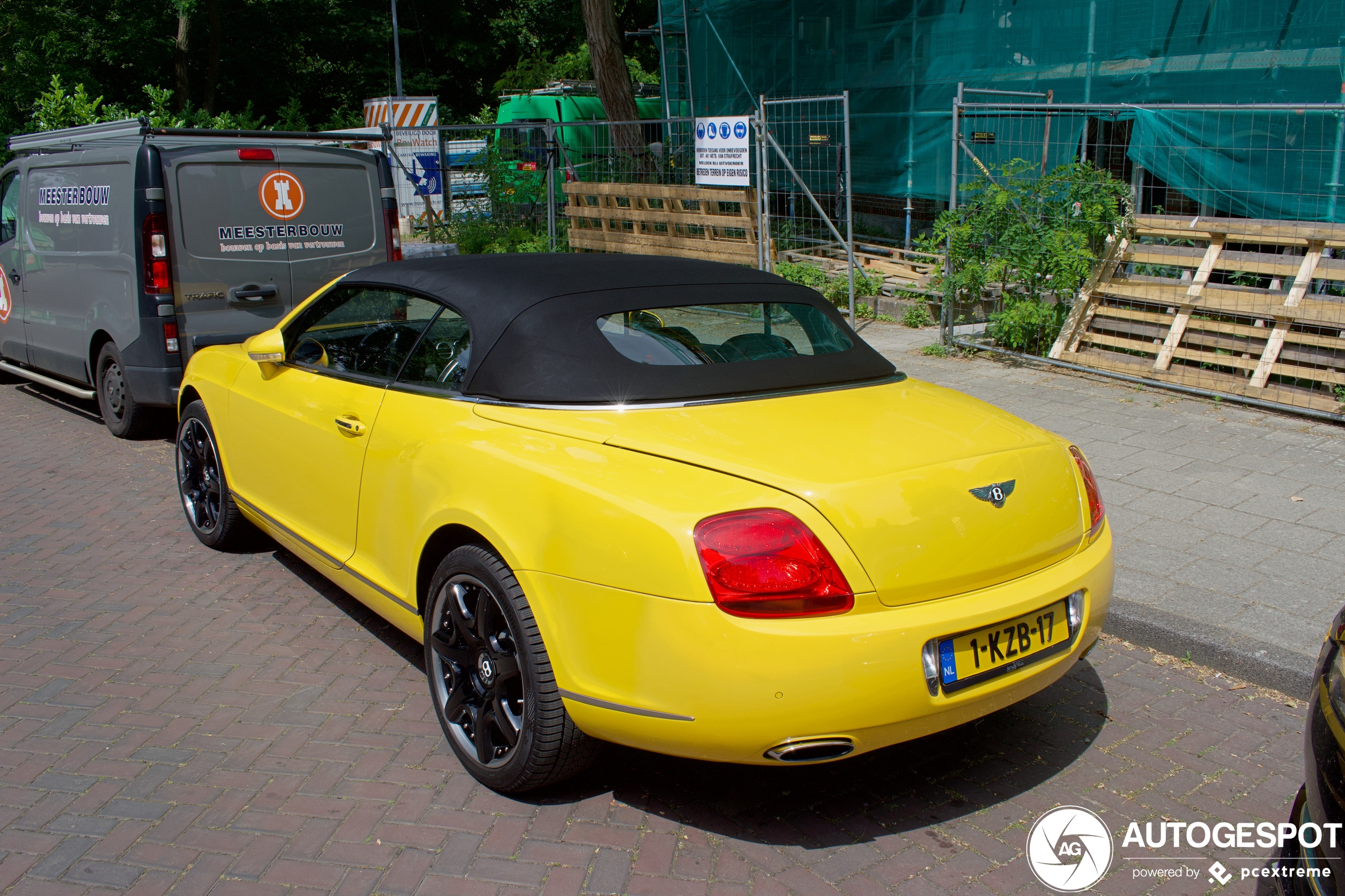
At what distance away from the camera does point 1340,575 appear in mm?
4637

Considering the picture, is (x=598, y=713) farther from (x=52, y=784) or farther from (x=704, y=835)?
(x=52, y=784)

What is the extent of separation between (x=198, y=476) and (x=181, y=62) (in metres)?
32.0

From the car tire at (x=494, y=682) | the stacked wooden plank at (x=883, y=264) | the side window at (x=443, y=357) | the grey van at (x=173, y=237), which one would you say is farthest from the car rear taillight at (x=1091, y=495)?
the stacked wooden plank at (x=883, y=264)

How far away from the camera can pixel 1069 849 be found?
2.95 metres

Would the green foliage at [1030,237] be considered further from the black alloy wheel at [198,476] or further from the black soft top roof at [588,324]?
the black alloy wheel at [198,476]

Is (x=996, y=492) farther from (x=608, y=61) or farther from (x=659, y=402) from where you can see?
(x=608, y=61)

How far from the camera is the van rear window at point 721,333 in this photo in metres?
3.56

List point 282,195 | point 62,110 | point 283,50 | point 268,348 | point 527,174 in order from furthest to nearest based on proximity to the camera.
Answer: point 283,50
point 527,174
point 62,110
point 282,195
point 268,348

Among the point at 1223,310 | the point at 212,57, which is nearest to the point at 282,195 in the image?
the point at 1223,310

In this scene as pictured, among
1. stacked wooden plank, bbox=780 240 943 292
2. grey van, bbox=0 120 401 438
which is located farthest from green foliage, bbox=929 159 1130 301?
grey van, bbox=0 120 401 438

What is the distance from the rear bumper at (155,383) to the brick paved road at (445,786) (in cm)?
304

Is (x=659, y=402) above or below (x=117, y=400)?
above

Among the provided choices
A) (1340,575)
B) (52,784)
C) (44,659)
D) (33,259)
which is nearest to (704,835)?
(52,784)

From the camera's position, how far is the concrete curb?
384 cm
